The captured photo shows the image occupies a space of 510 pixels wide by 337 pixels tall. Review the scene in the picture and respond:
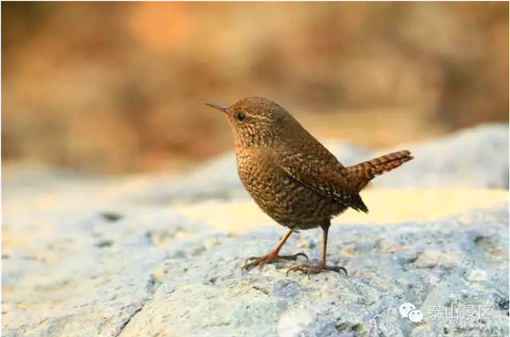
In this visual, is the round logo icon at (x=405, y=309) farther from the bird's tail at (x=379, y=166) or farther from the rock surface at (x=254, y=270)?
the bird's tail at (x=379, y=166)

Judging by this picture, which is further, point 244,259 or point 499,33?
point 499,33

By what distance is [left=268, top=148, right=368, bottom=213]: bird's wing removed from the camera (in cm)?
324

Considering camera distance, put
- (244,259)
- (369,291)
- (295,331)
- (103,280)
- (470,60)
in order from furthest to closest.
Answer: (470,60) → (103,280) → (244,259) → (369,291) → (295,331)

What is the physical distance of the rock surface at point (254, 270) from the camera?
2900mm

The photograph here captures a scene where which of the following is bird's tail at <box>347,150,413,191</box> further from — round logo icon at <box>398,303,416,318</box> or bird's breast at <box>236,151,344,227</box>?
round logo icon at <box>398,303,416,318</box>

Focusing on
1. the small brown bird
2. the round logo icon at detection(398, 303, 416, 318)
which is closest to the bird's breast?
the small brown bird

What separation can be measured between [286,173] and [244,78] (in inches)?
346

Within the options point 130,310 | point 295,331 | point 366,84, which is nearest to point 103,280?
point 130,310

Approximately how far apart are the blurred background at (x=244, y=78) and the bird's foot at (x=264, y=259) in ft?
22.8

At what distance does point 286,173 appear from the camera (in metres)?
3.23

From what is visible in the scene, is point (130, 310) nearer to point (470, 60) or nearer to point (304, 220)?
point (304, 220)

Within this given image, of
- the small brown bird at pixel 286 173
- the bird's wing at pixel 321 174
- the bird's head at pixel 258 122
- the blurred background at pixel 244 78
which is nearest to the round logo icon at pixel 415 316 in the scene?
the small brown bird at pixel 286 173

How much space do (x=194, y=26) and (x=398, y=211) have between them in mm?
8661

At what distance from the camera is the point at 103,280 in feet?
12.5
